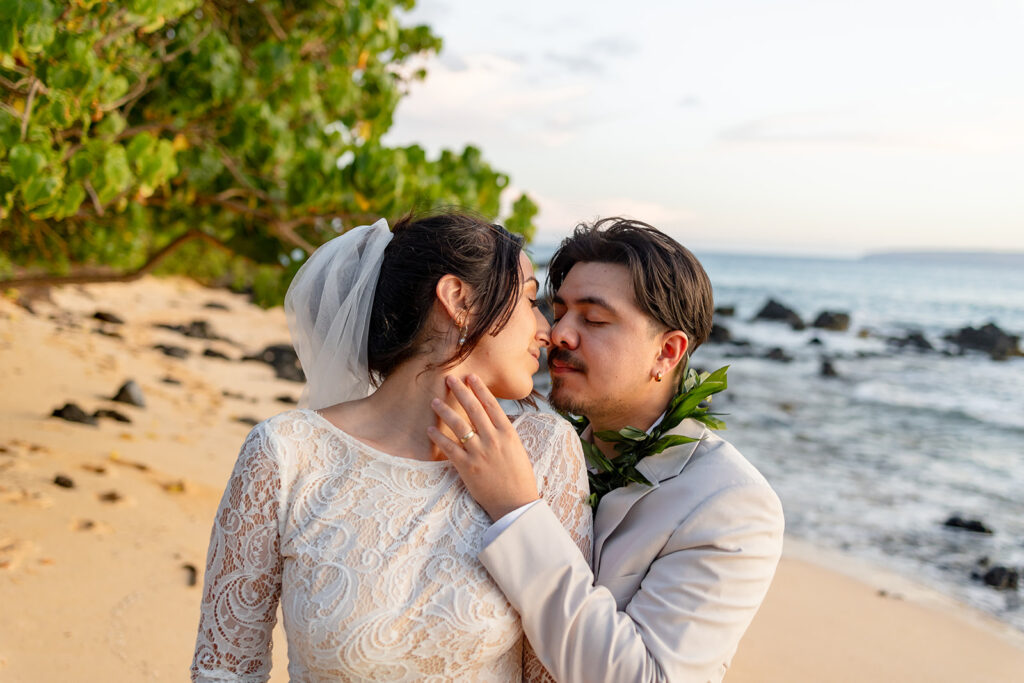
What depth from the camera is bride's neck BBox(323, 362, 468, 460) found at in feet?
8.09

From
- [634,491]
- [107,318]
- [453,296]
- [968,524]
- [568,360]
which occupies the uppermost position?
[453,296]

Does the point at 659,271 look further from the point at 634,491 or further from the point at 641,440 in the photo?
the point at 634,491

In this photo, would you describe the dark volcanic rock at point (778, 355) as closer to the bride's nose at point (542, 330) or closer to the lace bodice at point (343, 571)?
the bride's nose at point (542, 330)

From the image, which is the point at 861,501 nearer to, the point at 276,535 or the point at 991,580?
the point at 991,580

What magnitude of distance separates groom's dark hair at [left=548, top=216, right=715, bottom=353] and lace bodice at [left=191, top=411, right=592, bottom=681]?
1056 millimetres

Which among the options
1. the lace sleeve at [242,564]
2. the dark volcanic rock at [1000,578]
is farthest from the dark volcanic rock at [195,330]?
the lace sleeve at [242,564]

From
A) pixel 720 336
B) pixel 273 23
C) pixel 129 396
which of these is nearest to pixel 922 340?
pixel 720 336

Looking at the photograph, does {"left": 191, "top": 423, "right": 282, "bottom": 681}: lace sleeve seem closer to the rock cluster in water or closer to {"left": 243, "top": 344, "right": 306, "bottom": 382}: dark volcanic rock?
{"left": 243, "top": 344, "right": 306, "bottom": 382}: dark volcanic rock

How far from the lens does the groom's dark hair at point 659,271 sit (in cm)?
296

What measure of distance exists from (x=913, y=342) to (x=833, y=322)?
14.9 ft

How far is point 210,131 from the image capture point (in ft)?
18.0

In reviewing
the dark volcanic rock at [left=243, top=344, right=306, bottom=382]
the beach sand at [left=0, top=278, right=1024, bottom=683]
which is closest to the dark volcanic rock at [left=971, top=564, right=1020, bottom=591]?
the beach sand at [left=0, top=278, right=1024, bottom=683]

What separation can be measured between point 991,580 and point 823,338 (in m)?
24.8

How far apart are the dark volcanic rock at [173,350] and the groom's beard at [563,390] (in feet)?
36.2
